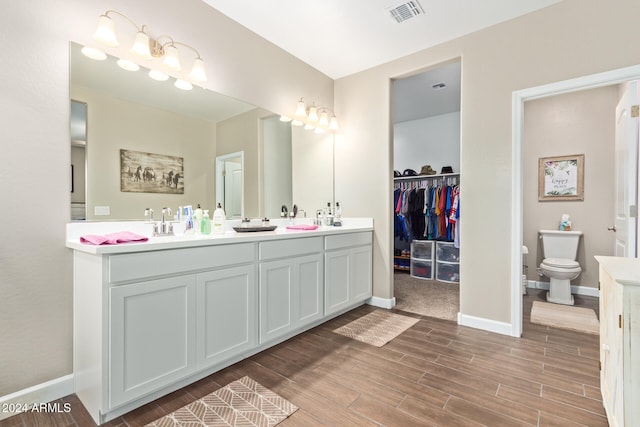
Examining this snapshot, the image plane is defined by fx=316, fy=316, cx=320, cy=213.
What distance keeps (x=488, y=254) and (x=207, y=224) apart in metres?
2.38

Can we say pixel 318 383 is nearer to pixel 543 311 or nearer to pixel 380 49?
pixel 543 311

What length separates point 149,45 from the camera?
2109 mm

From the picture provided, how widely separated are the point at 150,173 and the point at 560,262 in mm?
4307

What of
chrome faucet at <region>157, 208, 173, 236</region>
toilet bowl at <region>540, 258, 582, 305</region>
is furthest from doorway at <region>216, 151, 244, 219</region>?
toilet bowl at <region>540, 258, 582, 305</region>

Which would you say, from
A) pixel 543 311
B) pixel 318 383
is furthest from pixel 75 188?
pixel 543 311

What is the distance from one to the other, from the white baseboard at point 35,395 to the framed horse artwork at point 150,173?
116 cm

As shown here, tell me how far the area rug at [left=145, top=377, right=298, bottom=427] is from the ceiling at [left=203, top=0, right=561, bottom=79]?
8.96 feet

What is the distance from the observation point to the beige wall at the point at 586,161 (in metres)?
3.74

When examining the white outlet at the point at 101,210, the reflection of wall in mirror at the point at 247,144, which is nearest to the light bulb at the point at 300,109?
the reflection of wall in mirror at the point at 247,144

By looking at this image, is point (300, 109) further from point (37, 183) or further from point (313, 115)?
point (37, 183)

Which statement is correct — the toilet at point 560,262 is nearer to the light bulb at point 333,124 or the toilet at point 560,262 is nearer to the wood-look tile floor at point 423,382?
the wood-look tile floor at point 423,382

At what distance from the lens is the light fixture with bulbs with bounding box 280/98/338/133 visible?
331 centimetres

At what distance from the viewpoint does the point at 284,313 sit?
2400 mm

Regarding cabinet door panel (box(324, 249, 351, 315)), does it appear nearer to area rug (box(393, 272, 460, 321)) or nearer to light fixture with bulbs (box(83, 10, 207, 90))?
area rug (box(393, 272, 460, 321))
